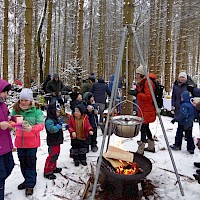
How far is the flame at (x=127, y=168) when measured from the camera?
13.1ft

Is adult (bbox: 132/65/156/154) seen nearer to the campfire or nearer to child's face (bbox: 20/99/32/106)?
the campfire

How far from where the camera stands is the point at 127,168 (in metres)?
4.10

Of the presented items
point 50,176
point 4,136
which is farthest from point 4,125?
point 50,176

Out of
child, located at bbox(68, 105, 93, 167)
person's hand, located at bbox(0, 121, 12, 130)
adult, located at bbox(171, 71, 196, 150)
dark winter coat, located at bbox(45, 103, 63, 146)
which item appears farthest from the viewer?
adult, located at bbox(171, 71, 196, 150)

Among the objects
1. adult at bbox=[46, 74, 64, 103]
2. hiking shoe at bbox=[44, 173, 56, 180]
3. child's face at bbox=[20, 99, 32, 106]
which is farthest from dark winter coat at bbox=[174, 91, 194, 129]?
adult at bbox=[46, 74, 64, 103]

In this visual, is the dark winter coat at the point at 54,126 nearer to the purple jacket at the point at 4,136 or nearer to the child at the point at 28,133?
the child at the point at 28,133

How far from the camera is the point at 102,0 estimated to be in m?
19.8

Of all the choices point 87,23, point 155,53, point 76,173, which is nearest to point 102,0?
point 155,53

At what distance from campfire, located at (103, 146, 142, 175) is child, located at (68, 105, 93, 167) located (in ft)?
2.90

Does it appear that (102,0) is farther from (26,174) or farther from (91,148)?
(26,174)

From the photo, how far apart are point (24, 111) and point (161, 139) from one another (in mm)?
4292

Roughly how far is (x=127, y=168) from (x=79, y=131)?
1443 mm

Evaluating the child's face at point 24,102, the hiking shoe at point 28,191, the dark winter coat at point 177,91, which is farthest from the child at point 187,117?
the hiking shoe at point 28,191

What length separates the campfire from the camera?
13.3 ft
